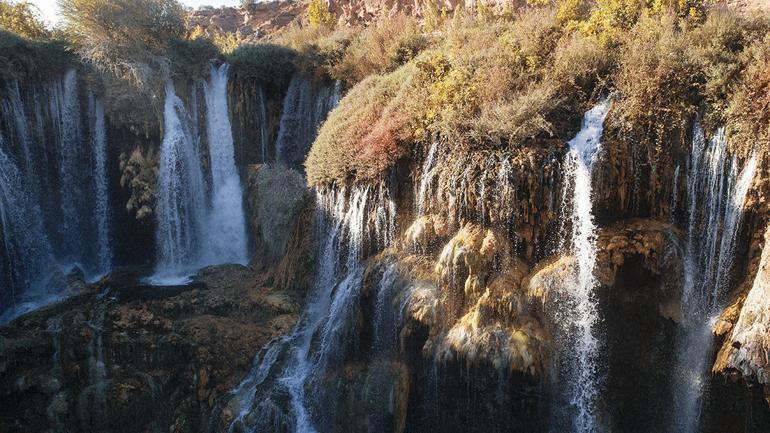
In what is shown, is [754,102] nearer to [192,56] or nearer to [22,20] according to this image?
[192,56]

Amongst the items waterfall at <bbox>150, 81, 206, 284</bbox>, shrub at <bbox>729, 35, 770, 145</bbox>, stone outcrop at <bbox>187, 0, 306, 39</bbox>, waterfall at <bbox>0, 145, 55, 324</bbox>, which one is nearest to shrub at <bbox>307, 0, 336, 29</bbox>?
stone outcrop at <bbox>187, 0, 306, 39</bbox>

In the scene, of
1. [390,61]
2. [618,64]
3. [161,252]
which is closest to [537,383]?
[618,64]

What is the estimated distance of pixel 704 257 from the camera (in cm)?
835

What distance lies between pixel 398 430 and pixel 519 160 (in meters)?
5.04

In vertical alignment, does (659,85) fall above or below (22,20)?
below

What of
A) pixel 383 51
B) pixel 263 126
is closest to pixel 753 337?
pixel 383 51

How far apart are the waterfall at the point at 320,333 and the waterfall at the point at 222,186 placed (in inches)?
180

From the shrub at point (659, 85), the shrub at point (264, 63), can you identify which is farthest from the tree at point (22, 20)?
the shrub at point (659, 85)

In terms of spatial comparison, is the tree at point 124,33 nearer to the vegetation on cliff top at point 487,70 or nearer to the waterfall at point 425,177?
the vegetation on cliff top at point 487,70

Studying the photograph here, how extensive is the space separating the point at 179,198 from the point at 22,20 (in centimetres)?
857

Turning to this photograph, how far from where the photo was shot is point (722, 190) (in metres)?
8.28

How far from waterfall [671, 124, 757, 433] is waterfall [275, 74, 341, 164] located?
1077 centimetres

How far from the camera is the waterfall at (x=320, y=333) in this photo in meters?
10.1

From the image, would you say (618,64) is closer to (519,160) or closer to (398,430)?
(519,160)
